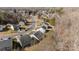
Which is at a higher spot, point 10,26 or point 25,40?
point 10,26

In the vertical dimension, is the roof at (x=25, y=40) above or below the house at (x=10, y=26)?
below

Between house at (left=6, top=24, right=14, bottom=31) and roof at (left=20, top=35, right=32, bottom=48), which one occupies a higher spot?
house at (left=6, top=24, right=14, bottom=31)

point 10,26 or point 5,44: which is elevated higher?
point 10,26

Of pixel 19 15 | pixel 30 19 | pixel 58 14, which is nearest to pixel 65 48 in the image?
pixel 58 14
